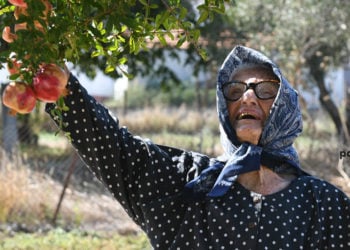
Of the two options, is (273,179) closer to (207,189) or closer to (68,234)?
(207,189)

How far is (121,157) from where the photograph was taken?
2.49m

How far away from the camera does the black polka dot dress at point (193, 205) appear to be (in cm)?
243

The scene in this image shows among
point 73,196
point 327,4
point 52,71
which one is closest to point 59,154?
point 73,196

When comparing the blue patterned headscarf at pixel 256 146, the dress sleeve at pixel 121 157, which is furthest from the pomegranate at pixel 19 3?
the blue patterned headscarf at pixel 256 146

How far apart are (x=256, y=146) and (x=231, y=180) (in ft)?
0.50

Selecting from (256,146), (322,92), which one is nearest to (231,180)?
(256,146)

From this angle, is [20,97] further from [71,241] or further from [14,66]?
[71,241]

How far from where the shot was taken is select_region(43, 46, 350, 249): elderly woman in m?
2.44

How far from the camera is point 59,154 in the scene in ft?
34.7

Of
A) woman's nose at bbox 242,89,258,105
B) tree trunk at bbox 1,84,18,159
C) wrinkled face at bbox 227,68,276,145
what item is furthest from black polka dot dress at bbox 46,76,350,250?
tree trunk at bbox 1,84,18,159

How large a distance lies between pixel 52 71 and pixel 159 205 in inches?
36.7

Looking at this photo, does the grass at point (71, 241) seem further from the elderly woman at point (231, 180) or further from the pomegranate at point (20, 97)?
the pomegranate at point (20, 97)

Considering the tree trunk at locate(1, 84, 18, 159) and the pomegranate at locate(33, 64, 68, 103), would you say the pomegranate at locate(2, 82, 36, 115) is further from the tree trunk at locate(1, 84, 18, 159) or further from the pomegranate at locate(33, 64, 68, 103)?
the tree trunk at locate(1, 84, 18, 159)

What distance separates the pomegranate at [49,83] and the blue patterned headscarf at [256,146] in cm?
93
